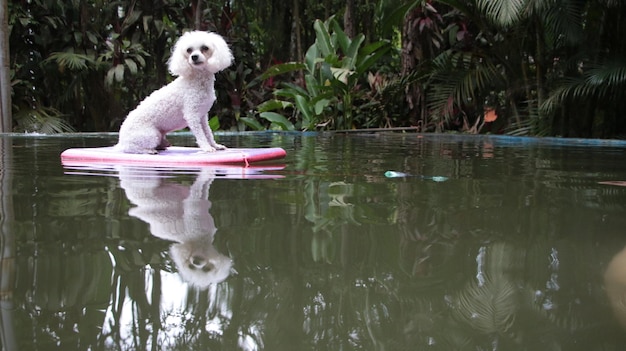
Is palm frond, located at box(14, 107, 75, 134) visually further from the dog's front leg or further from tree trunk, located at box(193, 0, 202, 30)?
the dog's front leg

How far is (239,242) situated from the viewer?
1311mm

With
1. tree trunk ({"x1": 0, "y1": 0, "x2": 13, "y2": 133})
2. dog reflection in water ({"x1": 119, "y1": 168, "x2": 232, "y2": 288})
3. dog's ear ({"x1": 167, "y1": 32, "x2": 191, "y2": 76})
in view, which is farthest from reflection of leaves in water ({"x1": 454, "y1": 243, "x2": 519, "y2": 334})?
tree trunk ({"x1": 0, "y1": 0, "x2": 13, "y2": 133})

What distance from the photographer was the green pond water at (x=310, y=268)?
82 centimetres

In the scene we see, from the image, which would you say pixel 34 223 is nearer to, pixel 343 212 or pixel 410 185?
pixel 343 212

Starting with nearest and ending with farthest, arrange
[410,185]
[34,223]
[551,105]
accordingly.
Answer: [34,223] → [410,185] → [551,105]

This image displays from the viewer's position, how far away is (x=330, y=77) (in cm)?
923

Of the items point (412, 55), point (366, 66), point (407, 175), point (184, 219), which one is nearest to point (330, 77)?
point (366, 66)

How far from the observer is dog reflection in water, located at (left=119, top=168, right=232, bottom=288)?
43.3 inches

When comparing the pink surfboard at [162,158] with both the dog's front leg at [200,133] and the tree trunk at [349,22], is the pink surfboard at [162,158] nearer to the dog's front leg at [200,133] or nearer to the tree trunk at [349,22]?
the dog's front leg at [200,133]

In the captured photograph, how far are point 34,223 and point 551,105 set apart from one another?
656 cm

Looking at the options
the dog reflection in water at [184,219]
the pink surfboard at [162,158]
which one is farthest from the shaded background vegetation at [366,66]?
the dog reflection in water at [184,219]

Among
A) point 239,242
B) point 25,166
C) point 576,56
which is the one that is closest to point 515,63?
point 576,56

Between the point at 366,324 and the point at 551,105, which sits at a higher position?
the point at 551,105

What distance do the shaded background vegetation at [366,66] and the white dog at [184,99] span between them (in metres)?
4.23
